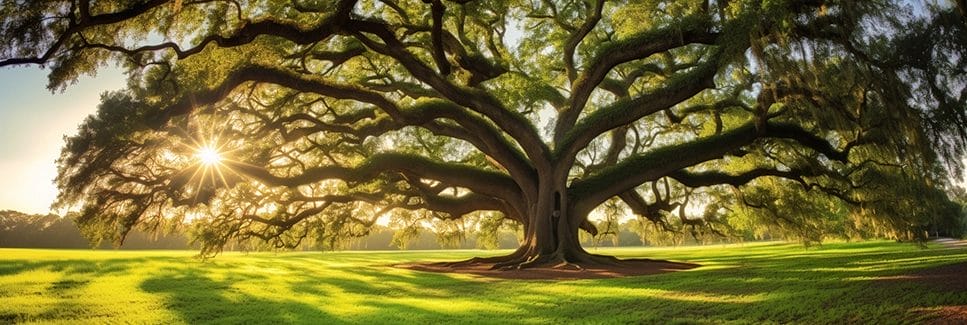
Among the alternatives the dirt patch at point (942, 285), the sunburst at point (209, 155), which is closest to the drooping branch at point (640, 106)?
the dirt patch at point (942, 285)

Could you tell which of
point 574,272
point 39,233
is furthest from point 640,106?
point 39,233

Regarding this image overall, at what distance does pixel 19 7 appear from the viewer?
8742 mm

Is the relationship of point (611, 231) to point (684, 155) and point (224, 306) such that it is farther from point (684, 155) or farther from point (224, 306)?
point (224, 306)

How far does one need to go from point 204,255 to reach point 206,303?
48.3 feet

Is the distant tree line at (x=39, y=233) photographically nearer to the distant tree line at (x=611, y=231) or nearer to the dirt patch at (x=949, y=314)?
the distant tree line at (x=611, y=231)

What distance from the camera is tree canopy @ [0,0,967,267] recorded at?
9453 millimetres

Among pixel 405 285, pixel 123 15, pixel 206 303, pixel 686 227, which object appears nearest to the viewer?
pixel 206 303

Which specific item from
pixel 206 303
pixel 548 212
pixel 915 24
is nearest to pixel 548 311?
pixel 206 303

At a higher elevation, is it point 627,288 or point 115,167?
point 115,167

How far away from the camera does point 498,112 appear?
59.5 ft

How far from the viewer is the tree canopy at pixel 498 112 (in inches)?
372

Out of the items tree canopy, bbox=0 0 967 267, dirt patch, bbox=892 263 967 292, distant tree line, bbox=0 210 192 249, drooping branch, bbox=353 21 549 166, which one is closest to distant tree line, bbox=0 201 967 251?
tree canopy, bbox=0 0 967 267

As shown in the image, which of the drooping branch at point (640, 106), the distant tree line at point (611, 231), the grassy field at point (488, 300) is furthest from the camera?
the distant tree line at point (611, 231)

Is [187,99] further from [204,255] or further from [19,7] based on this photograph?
[204,255]
